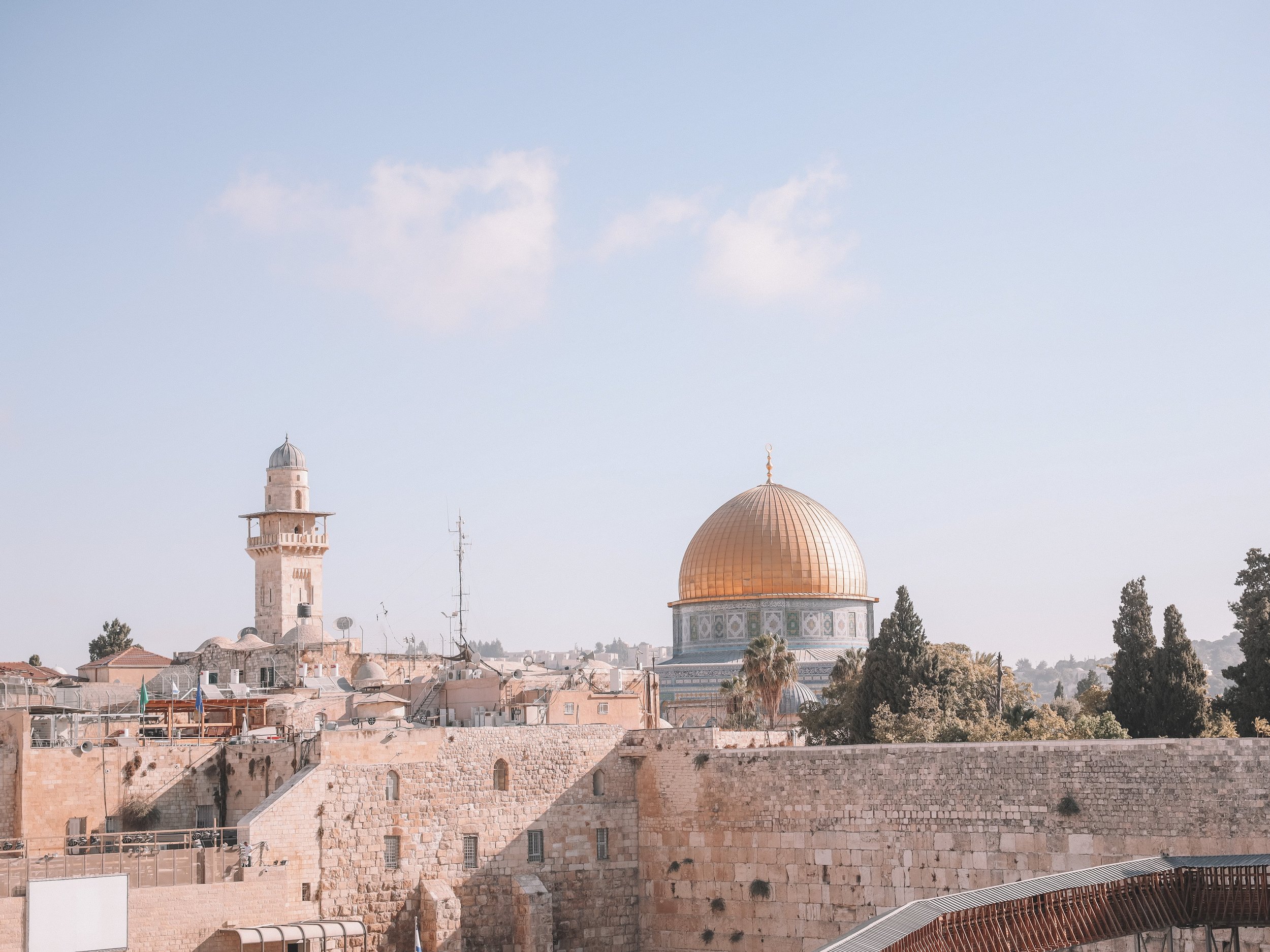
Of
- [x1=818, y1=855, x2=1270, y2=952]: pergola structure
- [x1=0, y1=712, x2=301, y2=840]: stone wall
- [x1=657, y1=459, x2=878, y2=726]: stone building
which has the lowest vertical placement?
[x1=818, y1=855, x2=1270, y2=952]: pergola structure

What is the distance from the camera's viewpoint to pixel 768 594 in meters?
46.9

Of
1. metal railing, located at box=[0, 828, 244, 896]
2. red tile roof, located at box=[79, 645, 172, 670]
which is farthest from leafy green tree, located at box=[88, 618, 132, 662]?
metal railing, located at box=[0, 828, 244, 896]

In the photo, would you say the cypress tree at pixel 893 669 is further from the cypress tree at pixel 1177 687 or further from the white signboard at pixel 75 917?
the white signboard at pixel 75 917

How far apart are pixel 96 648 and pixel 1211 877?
143ft

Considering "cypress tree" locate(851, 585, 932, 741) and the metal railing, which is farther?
"cypress tree" locate(851, 585, 932, 741)

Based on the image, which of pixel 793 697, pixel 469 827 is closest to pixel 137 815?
pixel 469 827

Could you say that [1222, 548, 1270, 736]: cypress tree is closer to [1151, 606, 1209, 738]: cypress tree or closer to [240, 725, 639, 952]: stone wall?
[1151, 606, 1209, 738]: cypress tree

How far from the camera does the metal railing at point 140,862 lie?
20.8m

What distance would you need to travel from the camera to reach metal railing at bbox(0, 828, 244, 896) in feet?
68.2

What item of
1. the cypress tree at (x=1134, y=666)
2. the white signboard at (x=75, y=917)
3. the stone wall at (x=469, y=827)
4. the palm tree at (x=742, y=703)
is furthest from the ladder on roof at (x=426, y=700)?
the cypress tree at (x=1134, y=666)

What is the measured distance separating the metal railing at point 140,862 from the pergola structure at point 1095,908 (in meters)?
11.2

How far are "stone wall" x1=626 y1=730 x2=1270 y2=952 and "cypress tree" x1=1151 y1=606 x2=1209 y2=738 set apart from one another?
295 inches

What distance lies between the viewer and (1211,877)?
15.8 m

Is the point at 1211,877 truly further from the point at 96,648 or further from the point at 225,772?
the point at 96,648
